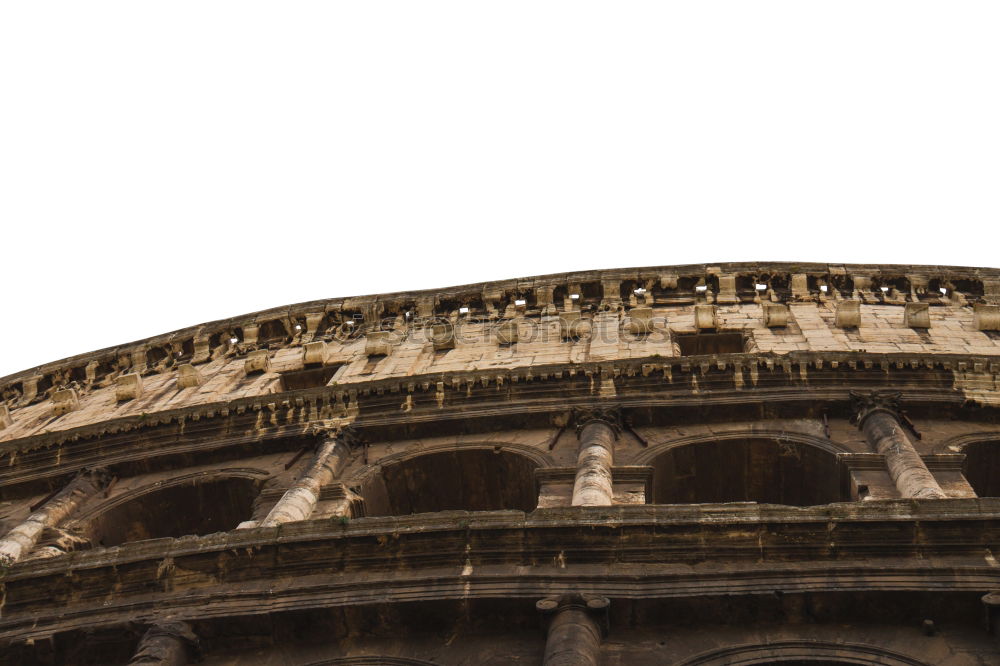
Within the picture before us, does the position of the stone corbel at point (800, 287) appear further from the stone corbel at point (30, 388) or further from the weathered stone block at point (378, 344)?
the stone corbel at point (30, 388)

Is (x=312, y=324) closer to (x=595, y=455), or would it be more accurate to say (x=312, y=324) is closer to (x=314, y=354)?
(x=314, y=354)

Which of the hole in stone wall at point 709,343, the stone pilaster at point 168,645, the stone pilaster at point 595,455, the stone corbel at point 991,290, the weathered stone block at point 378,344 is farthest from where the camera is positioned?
the stone corbel at point 991,290

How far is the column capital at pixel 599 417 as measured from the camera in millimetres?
17484

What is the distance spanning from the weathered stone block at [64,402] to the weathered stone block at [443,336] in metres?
8.16

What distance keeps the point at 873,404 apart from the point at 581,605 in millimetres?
7538

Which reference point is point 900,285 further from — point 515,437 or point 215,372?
point 215,372

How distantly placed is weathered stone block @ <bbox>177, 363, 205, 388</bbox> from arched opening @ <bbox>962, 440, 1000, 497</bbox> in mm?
15269

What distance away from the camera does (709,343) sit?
22.7 metres

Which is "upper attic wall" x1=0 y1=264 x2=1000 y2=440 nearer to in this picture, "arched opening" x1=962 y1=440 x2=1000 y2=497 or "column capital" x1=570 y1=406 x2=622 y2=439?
"column capital" x1=570 y1=406 x2=622 y2=439

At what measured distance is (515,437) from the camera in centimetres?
1806

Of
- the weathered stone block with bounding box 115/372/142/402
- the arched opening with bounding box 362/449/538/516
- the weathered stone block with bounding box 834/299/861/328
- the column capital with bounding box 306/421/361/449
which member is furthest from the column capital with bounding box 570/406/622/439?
the weathered stone block with bounding box 115/372/142/402

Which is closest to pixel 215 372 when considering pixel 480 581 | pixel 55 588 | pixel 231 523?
pixel 231 523

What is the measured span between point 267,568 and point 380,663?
80.2 inches

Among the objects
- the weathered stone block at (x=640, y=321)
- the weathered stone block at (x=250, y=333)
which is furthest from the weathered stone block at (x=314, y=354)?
the weathered stone block at (x=640, y=321)
